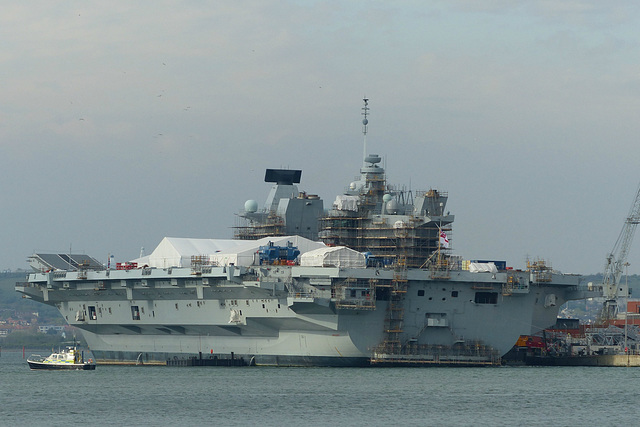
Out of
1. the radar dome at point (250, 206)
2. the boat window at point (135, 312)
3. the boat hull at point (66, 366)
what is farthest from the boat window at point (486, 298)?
the boat hull at point (66, 366)

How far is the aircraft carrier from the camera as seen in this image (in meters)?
75.6

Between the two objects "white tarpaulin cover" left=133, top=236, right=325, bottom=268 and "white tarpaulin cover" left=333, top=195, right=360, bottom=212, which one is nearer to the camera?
"white tarpaulin cover" left=133, top=236, right=325, bottom=268

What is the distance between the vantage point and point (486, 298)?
78.5m

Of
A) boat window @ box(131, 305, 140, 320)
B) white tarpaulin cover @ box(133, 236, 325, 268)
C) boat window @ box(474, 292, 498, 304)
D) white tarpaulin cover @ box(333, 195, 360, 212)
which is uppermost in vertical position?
white tarpaulin cover @ box(333, 195, 360, 212)

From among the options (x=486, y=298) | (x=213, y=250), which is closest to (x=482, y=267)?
(x=486, y=298)

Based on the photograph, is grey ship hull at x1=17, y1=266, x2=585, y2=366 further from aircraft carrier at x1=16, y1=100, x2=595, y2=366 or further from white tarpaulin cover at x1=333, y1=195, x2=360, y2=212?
white tarpaulin cover at x1=333, y1=195, x2=360, y2=212

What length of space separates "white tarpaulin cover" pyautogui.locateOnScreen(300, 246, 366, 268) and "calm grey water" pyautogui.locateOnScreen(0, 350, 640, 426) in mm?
5871

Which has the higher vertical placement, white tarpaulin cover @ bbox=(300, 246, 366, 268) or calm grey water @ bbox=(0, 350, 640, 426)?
white tarpaulin cover @ bbox=(300, 246, 366, 268)

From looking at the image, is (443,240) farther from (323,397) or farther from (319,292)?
(323,397)

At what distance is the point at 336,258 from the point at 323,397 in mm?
17276

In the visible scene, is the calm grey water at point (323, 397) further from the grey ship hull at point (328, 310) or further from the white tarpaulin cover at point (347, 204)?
the white tarpaulin cover at point (347, 204)

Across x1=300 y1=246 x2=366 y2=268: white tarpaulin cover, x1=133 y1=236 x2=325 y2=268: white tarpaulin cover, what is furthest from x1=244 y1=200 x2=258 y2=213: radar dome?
x1=300 y1=246 x2=366 y2=268: white tarpaulin cover

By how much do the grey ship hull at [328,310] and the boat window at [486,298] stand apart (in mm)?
58

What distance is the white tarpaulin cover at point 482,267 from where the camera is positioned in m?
78.2
